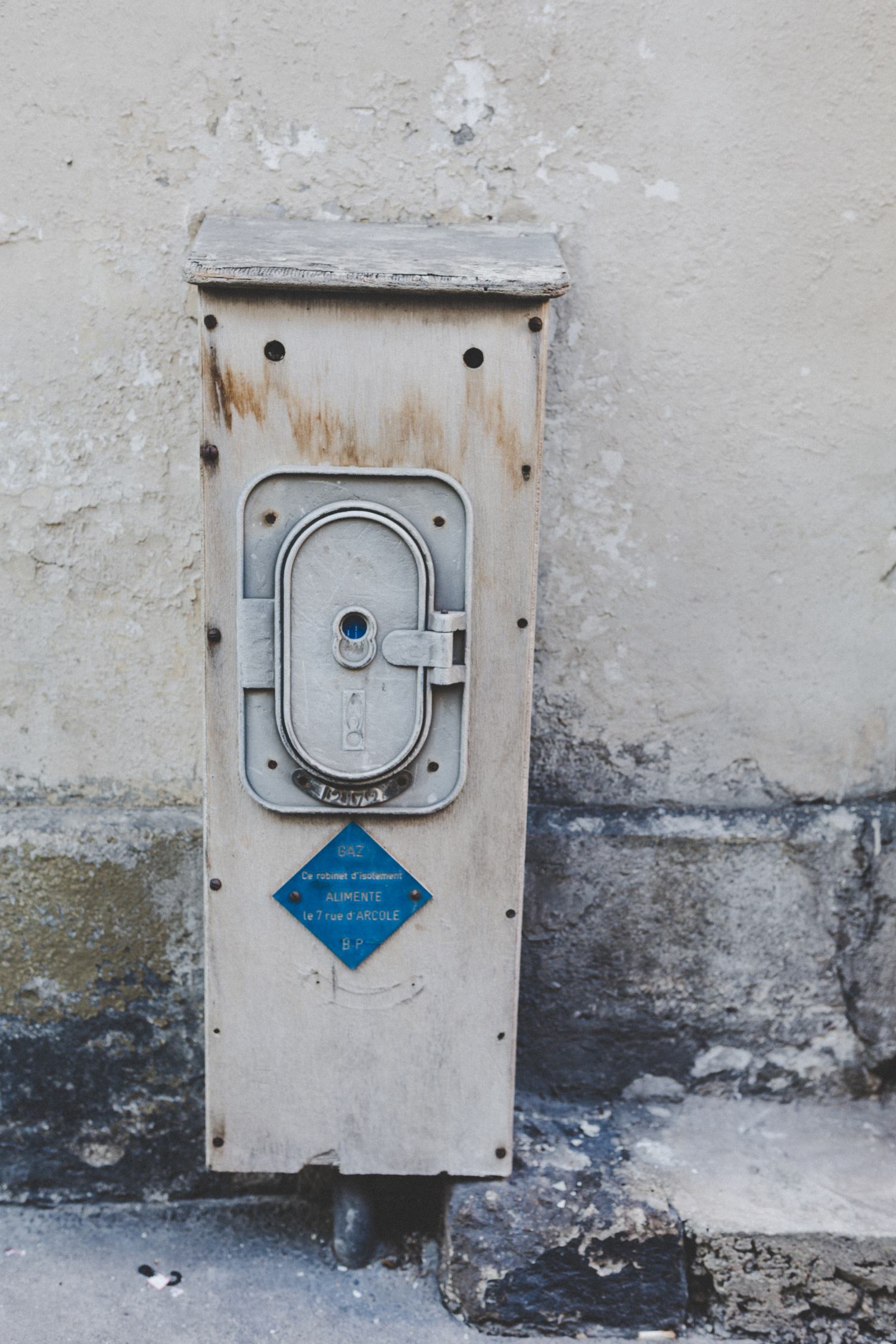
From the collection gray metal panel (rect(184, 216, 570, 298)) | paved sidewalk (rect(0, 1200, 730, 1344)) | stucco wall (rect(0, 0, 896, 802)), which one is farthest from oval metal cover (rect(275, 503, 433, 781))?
paved sidewalk (rect(0, 1200, 730, 1344))

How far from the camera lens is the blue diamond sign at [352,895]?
1.78 meters

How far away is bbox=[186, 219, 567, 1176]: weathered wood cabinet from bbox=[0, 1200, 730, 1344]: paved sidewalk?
0.29m

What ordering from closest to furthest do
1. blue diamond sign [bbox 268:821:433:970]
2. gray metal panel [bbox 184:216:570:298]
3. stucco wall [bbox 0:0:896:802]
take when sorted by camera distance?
gray metal panel [bbox 184:216:570:298]
blue diamond sign [bbox 268:821:433:970]
stucco wall [bbox 0:0:896:802]

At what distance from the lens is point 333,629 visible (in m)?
1.65

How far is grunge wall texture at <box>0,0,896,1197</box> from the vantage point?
6.21 ft

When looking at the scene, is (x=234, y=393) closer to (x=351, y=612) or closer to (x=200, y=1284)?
(x=351, y=612)

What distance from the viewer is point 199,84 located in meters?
1.89

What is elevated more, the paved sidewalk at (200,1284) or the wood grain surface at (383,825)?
the wood grain surface at (383,825)

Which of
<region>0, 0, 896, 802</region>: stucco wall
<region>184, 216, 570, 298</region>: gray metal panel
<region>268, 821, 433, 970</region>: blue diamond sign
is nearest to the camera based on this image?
<region>184, 216, 570, 298</region>: gray metal panel

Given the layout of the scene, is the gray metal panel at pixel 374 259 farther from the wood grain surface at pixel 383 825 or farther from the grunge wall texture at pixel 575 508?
the grunge wall texture at pixel 575 508

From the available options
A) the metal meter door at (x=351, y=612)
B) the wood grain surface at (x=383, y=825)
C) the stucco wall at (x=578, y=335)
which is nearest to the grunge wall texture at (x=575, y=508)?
the stucco wall at (x=578, y=335)

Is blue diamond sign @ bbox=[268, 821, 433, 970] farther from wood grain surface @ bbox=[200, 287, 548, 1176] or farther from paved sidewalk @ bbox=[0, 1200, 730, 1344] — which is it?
paved sidewalk @ bbox=[0, 1200, 730, 1344]

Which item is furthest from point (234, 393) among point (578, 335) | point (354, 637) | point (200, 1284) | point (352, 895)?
point (200, 1284)

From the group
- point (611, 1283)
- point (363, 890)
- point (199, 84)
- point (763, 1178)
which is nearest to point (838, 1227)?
point (763, 1178)
